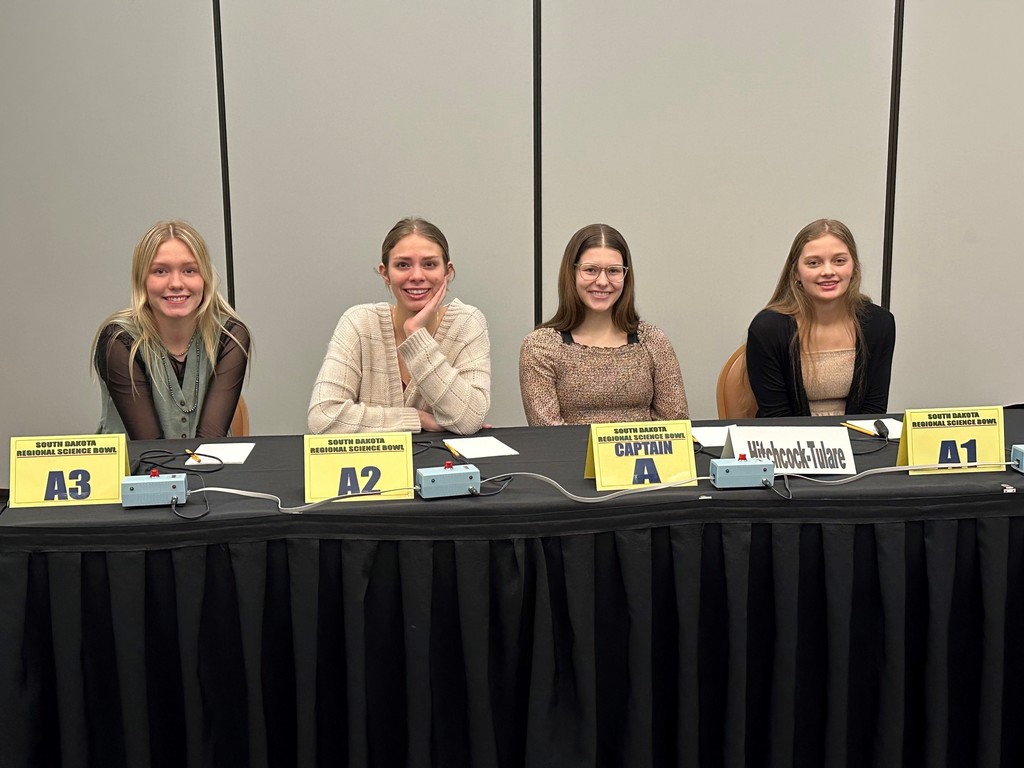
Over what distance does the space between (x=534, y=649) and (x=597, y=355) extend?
112 centimetres

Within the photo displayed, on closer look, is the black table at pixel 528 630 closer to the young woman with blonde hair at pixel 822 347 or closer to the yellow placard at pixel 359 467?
the yellow placard at pixel 359 467

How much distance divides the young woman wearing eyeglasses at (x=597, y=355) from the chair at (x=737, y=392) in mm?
276

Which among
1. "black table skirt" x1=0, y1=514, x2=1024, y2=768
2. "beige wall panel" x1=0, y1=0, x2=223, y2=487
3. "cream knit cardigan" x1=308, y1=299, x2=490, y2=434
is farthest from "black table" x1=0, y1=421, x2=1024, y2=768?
"beige wall panel" x1=0, y1=0, x2=223, y2=487

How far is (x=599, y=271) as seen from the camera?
6.99 ft

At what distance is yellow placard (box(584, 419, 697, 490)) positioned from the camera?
4.09 ft

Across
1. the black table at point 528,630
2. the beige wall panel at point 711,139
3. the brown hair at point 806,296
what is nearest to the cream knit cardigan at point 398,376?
the black table at point 528,630

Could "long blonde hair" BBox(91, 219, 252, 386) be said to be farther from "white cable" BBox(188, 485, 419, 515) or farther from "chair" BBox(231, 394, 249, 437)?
"white cable" BBox(188, 485, 419, 515)

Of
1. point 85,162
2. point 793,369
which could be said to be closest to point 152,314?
point 85,162

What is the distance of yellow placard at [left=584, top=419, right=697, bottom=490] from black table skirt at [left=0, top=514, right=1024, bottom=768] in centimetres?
9

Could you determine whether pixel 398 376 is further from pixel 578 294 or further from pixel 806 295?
pixel 806 295

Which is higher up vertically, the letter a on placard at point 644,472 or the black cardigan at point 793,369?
the black cardigan at point 793,369

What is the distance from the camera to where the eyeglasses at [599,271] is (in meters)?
2.13

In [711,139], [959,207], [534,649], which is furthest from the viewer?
Result: [959,207]

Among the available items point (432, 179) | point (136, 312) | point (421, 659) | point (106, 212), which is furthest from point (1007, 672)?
point (106, 212)
